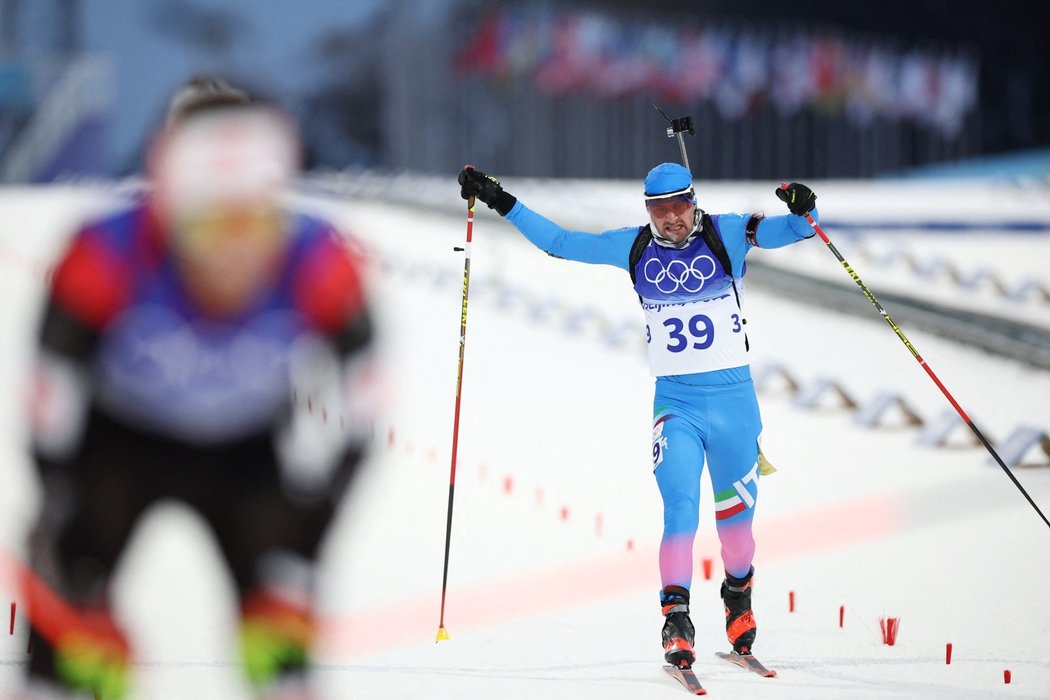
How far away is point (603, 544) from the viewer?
366 inches

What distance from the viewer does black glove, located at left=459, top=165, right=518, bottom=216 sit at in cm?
636

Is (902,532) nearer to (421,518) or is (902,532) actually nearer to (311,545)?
(421,518)

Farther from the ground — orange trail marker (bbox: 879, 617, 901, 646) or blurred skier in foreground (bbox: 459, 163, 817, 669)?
blurred skier in foreground (bbox: 459, 163, 817, 669)

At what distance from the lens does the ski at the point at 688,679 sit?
5699 mm

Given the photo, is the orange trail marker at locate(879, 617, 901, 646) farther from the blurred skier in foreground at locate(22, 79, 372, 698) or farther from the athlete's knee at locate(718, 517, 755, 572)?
the blurred skier in foreground at locate(22, 79, 372, 698)

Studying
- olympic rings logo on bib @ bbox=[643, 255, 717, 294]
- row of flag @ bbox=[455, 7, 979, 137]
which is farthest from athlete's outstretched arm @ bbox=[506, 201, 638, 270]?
row of flag @ bbox=[455, 7, 979, 137]

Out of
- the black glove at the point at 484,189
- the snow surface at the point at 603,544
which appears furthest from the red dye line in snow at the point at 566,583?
the black glove at the point at 484,189

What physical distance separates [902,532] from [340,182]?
39609mm

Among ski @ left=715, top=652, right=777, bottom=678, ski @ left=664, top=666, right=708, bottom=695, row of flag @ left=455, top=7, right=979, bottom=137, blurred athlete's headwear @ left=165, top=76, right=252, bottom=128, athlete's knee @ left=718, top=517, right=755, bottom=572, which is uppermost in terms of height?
row of flag @ left=455, top=7, right=979, bottom=137

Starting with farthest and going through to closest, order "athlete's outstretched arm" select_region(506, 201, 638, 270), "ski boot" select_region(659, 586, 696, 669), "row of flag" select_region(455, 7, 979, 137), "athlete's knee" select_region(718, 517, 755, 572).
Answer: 1. "row of flag" select_region(455, 7, 979, 137)
2. "athlete's outstretched arm" select_region(506, 201, 638, 270)
3. "athlete's knee" select_region(718, 517, 755, 572)
4. "ski boot" select_region(659, 586, 696, 669)

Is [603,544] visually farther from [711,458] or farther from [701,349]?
[701,349]

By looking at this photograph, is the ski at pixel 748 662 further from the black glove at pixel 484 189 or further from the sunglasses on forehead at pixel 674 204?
the black glove at pixel 484 189

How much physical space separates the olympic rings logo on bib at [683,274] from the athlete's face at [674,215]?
112mm

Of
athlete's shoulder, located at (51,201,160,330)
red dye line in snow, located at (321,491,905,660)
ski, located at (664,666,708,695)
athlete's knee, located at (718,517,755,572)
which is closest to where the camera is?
athlete's shoulder, located at (51,201,160,330)
